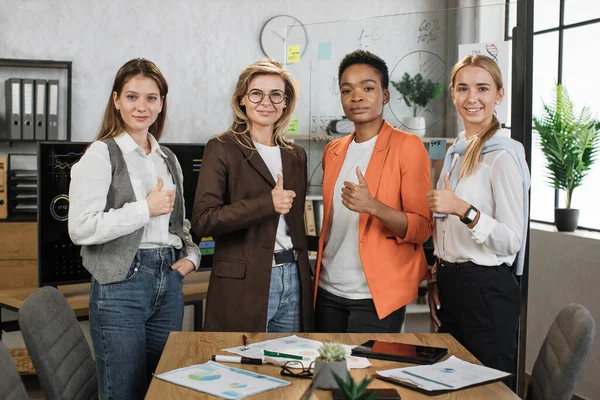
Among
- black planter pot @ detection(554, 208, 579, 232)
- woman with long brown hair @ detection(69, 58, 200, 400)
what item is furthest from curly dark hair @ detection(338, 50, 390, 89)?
black planter pot @ detection(554, 208, 579, 232)

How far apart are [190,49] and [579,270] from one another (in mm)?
3111

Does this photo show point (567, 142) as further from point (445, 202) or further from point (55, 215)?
point (55, 215)

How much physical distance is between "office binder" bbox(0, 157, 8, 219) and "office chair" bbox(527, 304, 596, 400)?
3553 mm

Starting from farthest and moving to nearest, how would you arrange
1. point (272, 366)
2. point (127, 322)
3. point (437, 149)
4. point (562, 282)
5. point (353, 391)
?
point (562, 282) < point (437, 149) < point (127, 322) < point (272, 366) < point (353, 391)

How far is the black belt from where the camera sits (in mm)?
2312

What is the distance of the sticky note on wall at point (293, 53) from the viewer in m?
4.01

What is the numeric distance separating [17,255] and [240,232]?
2612 millimetres

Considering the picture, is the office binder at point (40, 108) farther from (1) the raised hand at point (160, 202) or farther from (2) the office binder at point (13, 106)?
(1) the raised hand at point (160, 202)

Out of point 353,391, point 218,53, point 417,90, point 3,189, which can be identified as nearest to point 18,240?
point 3,189

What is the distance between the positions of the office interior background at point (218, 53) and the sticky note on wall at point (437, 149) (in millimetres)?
1083

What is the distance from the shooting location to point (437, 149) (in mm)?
3518

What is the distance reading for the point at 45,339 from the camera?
1.78 m

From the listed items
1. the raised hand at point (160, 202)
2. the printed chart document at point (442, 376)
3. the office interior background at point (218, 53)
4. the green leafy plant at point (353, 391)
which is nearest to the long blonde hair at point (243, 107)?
the raised hand at point (160, 202)

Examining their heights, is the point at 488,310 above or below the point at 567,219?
below
